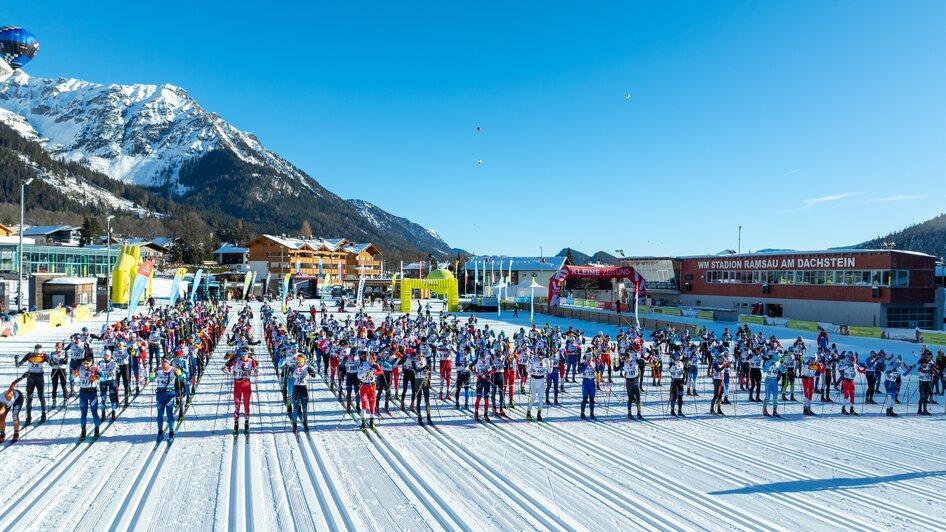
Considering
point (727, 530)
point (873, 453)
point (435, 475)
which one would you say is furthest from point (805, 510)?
point (435, 475)

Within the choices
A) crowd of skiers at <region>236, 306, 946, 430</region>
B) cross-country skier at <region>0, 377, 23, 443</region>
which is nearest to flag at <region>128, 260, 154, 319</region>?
crowd of skiers at <region>236, 306, 946, 430</region>

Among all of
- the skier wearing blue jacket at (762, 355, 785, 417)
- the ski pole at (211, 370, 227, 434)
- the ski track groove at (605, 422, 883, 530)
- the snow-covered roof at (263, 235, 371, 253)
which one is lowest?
the ski pole at (211, 370, 227, 434)

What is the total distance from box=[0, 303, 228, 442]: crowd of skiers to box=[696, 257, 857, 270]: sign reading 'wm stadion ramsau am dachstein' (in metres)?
39.7

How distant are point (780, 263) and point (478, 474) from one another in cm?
4117

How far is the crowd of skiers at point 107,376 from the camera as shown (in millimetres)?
10023

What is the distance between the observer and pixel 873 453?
33.3 feet

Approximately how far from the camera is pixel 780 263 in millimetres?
42062

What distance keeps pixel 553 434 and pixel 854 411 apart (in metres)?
8.43

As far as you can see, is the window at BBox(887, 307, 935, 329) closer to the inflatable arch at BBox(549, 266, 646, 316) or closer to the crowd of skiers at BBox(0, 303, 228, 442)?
the inflatable arch at BBox(549, 266, 646, 316)

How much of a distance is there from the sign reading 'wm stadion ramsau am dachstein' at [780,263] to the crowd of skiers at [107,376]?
39674mm

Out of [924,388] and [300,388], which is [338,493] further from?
[924,388]

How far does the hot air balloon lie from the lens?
39.5 m

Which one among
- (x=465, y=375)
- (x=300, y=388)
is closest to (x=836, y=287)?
(x=465, y=375)

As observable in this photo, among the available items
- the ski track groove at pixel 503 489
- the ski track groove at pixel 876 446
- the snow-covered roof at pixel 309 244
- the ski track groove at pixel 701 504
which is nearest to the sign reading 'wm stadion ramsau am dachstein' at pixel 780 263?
the ski track groove at pixel 876 446
